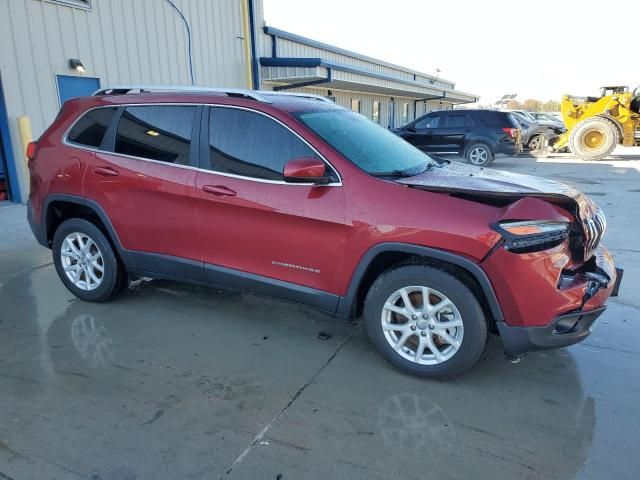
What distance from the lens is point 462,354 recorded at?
3.04 metres

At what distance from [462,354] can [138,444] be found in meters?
1.94

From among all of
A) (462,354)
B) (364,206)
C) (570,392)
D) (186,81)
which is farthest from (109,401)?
(186,81)

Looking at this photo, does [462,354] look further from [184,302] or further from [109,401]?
[184,302]

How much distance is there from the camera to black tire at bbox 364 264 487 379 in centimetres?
296

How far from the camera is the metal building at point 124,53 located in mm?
8172

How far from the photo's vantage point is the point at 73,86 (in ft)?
29.7

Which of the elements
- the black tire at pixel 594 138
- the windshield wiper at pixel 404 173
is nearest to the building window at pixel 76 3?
the windshield wiper at pixel 404 173

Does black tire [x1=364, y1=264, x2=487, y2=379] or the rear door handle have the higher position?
the rear door handle

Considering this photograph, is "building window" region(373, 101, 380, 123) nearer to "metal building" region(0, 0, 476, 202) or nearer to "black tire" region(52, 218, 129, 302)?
"metal building" region(0, 0, 476, 202)

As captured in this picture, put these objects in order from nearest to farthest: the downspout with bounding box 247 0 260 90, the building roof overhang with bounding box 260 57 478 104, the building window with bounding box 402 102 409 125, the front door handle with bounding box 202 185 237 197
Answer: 1. the front door handle with bounding box 202 185 237 197
2. the downspout with bounding box 247 0 260 90
3. the building roof overhang with bounding box 260 57 478 104
4. the building window with bounding box 402 102 409 125

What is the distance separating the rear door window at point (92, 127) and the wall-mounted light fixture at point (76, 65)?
5482mm

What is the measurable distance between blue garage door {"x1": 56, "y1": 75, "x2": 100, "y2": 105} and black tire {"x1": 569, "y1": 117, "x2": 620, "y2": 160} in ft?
47.7

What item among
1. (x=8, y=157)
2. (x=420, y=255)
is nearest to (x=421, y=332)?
(x=420, y=255)

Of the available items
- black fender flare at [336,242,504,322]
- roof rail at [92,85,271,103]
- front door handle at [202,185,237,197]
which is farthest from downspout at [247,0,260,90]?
black fender flare at [336,242,504,322]
